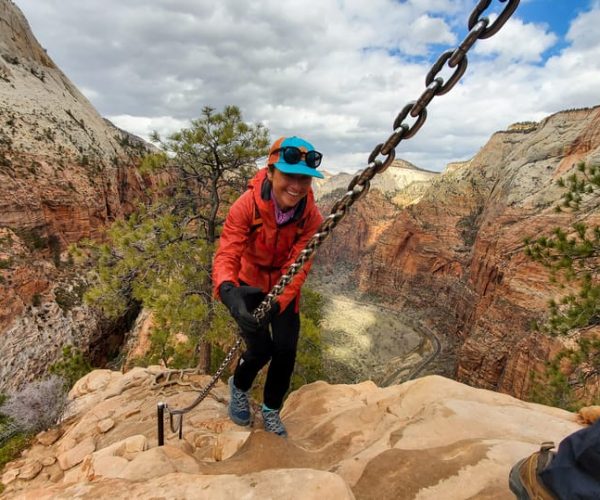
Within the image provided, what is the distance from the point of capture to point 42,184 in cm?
2106

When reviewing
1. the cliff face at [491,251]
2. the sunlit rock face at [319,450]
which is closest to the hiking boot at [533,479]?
the sunlit rock face at [319,450]

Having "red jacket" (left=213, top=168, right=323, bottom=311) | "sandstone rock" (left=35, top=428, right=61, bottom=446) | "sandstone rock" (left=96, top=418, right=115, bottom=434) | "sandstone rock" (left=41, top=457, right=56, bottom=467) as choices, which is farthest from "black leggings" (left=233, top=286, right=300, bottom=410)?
"sandstone rock" (left=35, top=428, right=61, bottom=446)

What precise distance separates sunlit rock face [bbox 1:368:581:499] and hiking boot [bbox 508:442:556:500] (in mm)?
332

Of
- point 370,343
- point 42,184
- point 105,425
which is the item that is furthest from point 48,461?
point 370,343

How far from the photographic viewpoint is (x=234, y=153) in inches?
334

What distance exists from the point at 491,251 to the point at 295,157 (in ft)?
99.9

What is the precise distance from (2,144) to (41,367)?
13934 mm

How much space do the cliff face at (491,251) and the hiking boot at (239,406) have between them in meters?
6.61

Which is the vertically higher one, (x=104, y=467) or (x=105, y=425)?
(x=104, y=467)

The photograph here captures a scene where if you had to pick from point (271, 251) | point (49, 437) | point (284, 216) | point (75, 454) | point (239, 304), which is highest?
point (284, 216)

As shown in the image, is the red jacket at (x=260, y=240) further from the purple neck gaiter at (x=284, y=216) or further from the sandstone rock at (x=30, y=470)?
the sandstone rock at (x=30, y=470)

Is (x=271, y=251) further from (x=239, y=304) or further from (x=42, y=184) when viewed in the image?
(x=42, y=184)

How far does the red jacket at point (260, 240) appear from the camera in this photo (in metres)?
3.17

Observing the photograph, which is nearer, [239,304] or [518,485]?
[518,485]
